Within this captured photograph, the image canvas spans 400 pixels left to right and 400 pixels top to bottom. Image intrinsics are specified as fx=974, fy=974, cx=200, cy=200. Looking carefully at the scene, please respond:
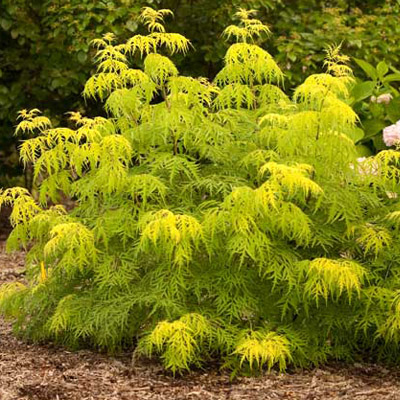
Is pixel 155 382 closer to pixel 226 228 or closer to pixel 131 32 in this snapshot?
pixel 226 228

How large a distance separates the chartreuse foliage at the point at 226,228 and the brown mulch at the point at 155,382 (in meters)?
0.09

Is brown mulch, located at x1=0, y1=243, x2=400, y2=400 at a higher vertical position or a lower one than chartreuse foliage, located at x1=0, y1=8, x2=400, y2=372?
lower

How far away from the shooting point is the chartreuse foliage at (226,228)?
4.47 meters

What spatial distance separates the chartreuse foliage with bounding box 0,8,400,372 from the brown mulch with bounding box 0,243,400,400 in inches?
3.7

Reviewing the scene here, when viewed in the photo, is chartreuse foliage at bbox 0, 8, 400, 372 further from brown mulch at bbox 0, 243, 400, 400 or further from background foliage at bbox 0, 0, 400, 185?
background foliage at bbox 0, 0, 400, 185

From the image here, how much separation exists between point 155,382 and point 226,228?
0.84m

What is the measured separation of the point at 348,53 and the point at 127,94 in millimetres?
3974

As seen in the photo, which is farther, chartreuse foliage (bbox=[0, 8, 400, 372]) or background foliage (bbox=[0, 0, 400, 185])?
background foliage (bbox=[0, 0, 400, 185])

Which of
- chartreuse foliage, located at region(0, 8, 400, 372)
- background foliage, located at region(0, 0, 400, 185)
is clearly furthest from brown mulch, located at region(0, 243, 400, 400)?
background foliage, located at region(0, 0, 400, 185)

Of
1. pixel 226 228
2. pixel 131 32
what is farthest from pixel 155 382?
pixel 131 32

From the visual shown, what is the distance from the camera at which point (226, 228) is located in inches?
178

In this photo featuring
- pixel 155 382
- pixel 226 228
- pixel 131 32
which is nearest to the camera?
pixel 226 228

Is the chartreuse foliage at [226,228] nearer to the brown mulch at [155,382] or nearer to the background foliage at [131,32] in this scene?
the brown mulch at [155,382]

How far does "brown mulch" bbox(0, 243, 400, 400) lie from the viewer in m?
4.53
